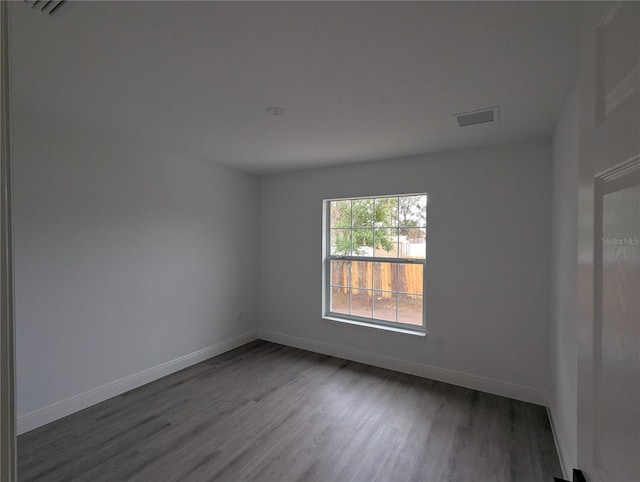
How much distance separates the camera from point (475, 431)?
2.42 meters

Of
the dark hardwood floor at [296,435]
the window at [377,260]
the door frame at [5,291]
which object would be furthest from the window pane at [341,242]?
the door frame at [5,291]

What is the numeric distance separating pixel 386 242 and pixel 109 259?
9.46 feet

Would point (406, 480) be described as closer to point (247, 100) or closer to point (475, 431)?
point (475, 431)

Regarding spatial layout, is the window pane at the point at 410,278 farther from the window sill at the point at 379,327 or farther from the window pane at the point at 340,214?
the window pane at the point at 340,214

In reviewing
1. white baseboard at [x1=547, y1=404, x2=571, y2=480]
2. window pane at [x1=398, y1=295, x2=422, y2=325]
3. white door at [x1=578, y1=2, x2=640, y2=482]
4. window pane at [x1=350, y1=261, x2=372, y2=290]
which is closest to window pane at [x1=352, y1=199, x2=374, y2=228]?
window pane at [x1=350, y1=261, x2=372, y2=290]

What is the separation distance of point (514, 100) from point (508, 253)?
4.85 feet

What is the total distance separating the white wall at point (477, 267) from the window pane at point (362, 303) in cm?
21

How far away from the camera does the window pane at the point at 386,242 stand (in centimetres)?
366

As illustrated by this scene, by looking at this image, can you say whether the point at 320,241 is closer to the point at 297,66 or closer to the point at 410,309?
the point at 410,309

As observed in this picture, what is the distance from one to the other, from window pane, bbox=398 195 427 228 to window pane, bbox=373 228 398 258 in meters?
0.16

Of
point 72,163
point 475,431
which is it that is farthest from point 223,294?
point 475,431

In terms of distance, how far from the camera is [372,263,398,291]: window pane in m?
3.66

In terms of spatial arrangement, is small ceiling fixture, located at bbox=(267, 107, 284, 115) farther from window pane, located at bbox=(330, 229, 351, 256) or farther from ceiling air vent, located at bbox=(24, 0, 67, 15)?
window pane, located at bbox=(330, 229, 351, 256)

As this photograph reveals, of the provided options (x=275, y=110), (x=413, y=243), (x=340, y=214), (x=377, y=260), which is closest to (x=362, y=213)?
(x=340, y=214)
